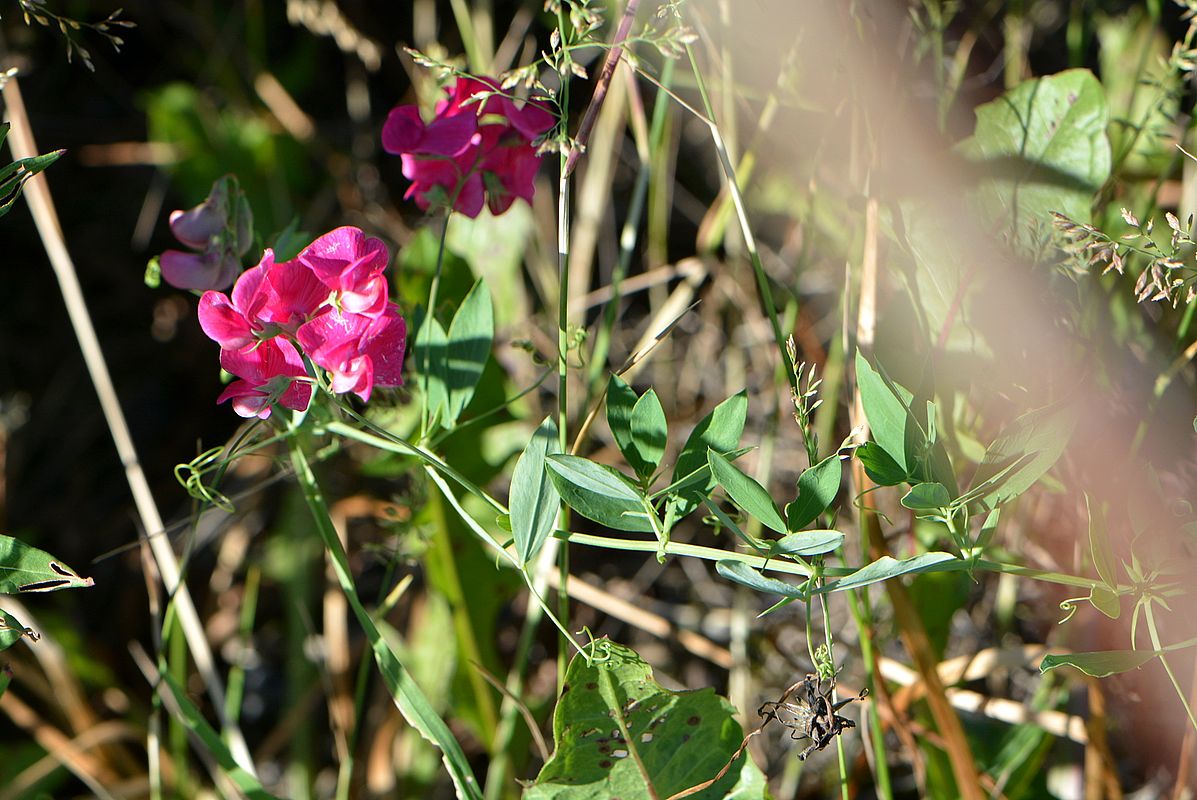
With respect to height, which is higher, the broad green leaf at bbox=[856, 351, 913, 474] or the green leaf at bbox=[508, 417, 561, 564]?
the broad green leaf at bbox=[856, 351, 913, 474]

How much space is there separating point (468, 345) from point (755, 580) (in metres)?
0.32

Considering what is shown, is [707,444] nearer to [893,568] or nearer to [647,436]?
[647,436]

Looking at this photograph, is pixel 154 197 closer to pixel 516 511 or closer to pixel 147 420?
pixel 147 420

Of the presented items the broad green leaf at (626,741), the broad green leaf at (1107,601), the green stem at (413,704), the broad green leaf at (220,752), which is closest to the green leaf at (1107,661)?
the broad green leaf at (1107,601)

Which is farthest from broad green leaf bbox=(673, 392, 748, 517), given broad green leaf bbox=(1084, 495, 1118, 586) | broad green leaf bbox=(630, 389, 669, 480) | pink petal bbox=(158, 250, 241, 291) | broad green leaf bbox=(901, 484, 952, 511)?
pink petal bbox=(158, 250, 241, 291)

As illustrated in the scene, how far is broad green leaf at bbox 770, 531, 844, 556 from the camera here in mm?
643

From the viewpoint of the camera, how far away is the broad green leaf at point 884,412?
68 cm

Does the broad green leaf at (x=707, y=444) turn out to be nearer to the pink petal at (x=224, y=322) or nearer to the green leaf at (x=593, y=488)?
the green leaf at (x=593, y=488)

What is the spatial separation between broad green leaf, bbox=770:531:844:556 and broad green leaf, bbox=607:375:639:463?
0.13 meters

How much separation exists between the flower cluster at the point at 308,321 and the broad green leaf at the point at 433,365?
0.33 ft

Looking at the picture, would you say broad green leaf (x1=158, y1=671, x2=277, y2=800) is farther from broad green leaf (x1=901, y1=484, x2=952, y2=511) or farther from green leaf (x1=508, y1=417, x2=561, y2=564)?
broad green leaf (x1=901, y1=484, x2=952, y2=511)

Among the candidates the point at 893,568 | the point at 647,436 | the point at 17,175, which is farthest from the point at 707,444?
the point at 17,175

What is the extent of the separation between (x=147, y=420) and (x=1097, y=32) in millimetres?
1599

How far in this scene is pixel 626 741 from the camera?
79 cm
